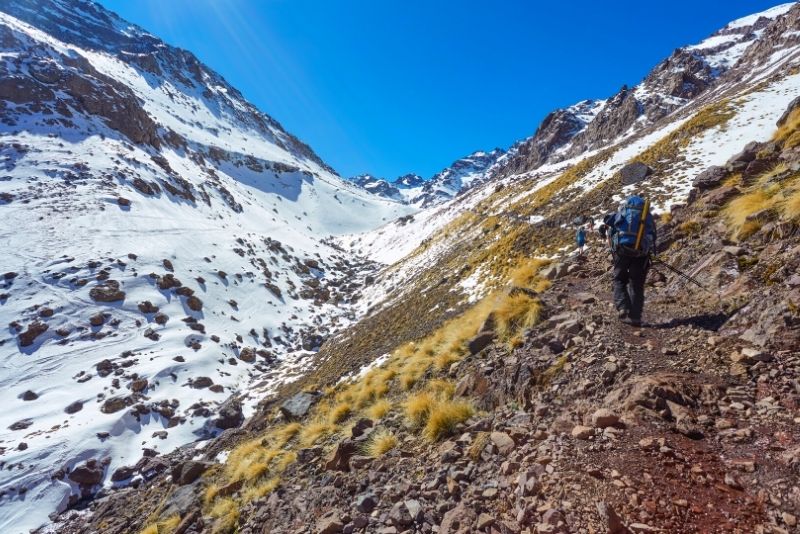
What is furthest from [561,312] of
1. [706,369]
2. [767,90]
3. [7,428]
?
[767,90]

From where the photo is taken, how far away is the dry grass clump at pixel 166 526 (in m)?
7.50

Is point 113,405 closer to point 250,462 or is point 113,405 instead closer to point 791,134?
point 250,462

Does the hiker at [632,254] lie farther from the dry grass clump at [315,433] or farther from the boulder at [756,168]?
the dry grass clump at [315,433]

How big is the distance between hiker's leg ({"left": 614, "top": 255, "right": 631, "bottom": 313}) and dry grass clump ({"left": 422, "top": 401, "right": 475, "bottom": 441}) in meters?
3.37

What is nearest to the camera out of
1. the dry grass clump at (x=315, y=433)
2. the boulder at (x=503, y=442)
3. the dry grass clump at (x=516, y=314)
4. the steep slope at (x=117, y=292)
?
the boulder at (x=503, y=442)

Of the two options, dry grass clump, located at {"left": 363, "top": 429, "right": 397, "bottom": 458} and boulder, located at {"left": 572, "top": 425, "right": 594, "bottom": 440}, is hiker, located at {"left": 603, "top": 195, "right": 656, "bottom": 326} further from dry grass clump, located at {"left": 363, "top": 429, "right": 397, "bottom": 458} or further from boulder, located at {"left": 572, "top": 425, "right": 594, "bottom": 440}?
dry grass clump, located at {"left": 363, "top": 429, "right": 397, "bottom": 458}

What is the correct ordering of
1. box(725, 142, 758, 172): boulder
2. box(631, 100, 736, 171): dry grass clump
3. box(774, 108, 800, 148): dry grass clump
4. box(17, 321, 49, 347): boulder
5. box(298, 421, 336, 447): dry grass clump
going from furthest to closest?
box(17, 321, 49, 347): boulder
box(631, 100, 736, 171): dry grass clump
box(725, 142, 758, 172): boulder
box(774, 108, 800, 148): dry grass clump
box(298, 421, 336, 447): dry grass clump

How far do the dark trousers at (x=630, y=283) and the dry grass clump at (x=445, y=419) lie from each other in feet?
11.1


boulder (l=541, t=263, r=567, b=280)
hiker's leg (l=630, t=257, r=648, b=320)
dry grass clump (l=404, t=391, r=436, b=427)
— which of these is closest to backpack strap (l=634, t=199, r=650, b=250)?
hiker's leg (l=630, t=257, r=648, b=320)

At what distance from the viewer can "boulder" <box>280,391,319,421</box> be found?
11164 mm

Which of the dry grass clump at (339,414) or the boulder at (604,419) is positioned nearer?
the boulder at (604,419)

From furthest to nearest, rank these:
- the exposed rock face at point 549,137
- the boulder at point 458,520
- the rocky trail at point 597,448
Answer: the exposed rock face at point 549,137, the boulder at point 458,520, the rocky trail at point 597,448

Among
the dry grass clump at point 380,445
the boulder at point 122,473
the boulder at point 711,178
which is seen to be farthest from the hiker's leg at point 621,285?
the boulder at point 122,473

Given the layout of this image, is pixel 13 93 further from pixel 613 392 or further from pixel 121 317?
pixel 613 392
